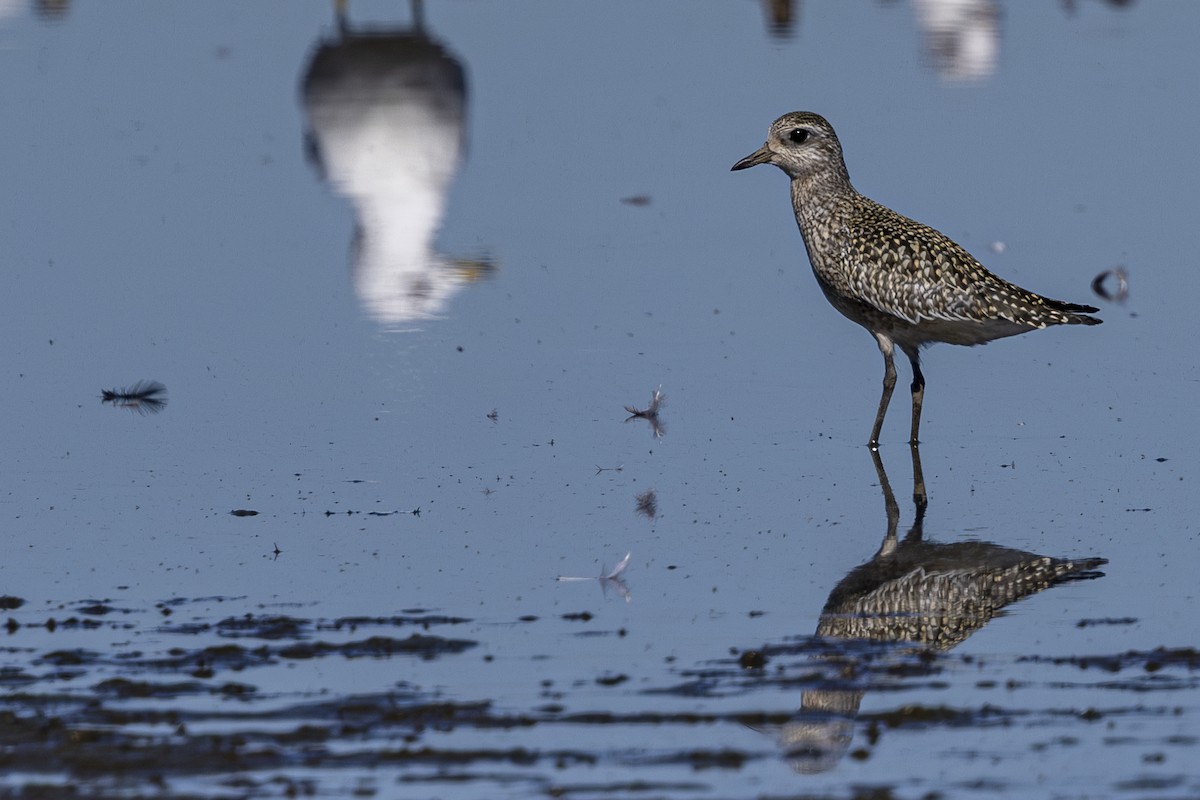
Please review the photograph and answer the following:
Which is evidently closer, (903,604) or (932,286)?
(903,604)

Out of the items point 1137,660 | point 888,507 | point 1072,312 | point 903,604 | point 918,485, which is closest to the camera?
point 1137,660

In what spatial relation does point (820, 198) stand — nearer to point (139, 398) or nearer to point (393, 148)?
point (139, 398)

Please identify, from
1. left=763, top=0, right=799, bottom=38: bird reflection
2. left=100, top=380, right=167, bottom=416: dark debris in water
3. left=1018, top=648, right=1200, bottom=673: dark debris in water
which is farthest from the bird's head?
left=763, top=0, right=799, bottom=38: bird reflection

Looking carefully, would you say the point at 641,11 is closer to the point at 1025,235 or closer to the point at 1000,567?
the point at 1025,235

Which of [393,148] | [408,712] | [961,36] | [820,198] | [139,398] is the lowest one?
[408,712]

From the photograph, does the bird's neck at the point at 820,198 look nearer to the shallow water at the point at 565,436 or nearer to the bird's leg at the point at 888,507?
→ the shallow water at the point at 565,436

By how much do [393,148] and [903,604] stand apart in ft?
36.8

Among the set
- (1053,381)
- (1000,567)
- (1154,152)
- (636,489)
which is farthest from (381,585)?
(1154,152)

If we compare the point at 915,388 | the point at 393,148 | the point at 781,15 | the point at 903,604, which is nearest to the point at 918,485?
the point at 915,388

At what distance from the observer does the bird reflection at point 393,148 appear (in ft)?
52.2

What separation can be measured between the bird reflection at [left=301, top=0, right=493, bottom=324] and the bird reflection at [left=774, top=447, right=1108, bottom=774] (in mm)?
5897

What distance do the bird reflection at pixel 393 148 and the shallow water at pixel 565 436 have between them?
65 mm

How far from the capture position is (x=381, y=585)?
9383 mm

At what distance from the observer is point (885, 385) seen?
1238cm
